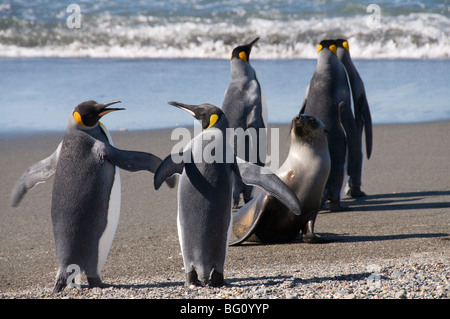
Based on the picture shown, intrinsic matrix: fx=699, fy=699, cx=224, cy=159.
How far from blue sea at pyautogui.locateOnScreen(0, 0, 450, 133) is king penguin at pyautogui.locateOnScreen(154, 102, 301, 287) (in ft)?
16.8

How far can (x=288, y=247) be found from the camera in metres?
5.11

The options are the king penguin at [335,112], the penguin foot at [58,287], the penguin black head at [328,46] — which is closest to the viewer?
the penguin foot at [58,287]

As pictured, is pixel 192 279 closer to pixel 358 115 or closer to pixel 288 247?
pixel 288 247

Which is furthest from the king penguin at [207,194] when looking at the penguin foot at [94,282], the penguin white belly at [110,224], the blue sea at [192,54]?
the blue sea at [192,54]

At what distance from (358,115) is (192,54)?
8.87 metres

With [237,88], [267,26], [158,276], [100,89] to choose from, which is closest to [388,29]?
[267,26]

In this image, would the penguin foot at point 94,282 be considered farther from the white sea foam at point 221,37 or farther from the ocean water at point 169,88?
the white sea foam at point 221,37

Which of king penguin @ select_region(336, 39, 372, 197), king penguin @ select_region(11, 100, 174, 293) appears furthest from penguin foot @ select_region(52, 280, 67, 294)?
king penguin @ select_region(336, 39, 372, 197)

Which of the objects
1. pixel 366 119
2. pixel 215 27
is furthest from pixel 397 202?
pixel 215 27

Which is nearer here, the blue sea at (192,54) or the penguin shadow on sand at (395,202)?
the penguin shadow on sand at (395,202)

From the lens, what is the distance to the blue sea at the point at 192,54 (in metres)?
9.98

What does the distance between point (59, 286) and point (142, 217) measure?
6.78ft
